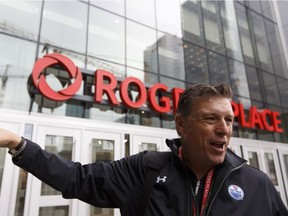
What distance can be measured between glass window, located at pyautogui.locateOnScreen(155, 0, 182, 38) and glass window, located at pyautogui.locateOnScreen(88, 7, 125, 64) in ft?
7.37

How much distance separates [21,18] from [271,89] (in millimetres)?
13651

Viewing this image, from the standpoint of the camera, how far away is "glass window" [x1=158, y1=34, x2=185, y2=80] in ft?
33.4

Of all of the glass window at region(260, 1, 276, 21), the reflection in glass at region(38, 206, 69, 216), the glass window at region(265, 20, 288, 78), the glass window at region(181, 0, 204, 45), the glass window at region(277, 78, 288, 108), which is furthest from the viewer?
the glass window at region(260, 1, 276, 21)

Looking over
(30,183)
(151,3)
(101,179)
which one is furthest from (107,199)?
(151,3)

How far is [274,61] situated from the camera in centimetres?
1518

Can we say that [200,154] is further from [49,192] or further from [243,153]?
[243,153]

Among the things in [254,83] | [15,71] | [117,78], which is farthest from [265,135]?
[15,71]

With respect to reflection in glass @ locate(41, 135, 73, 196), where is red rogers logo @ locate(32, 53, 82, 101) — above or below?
above

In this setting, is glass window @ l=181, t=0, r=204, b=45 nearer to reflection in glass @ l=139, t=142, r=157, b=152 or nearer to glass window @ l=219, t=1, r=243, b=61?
glass window @ l=219, t=1, r=243, b=61

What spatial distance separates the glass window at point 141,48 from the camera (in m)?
9.41

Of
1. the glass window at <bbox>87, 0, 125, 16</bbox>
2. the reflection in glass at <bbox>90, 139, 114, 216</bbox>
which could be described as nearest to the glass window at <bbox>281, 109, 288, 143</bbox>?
the reflection in glass at <bbox>90, 139, 114, 216</bbox>

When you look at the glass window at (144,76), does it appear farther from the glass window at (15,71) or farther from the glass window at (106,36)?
the glass window at (15,71)

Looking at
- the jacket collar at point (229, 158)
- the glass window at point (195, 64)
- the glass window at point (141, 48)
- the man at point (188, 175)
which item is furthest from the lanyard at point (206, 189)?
the glass window at point (195, 64)

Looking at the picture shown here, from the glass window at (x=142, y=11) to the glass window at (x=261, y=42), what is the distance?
7.97 metres
